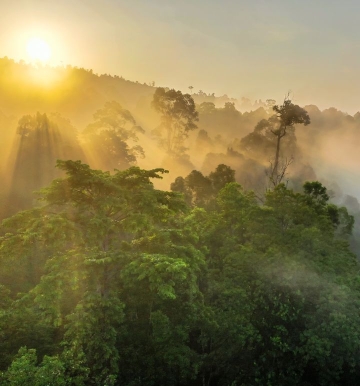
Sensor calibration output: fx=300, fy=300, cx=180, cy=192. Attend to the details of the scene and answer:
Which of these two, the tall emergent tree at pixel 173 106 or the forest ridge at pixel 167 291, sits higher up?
the tall emergent tree at pixel 173 106

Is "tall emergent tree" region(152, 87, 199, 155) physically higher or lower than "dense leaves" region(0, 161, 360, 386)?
higher

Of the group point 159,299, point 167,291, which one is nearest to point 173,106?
point 159,299

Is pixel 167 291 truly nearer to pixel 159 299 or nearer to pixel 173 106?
pixel 159 299

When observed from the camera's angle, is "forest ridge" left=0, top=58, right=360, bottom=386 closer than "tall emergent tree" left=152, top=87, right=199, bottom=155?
Yes

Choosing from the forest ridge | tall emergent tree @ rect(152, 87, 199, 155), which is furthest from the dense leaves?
tall emergent tree @ rect(152, 87, 199, 155)

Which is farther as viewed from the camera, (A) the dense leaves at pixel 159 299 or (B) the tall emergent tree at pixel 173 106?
(B) the tall emergent tree at pixel 173 106

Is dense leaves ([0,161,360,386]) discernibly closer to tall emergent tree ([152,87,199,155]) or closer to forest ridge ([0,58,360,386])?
forest ridge ([0,58,360,386])

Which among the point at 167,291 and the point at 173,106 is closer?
the point at 167,291

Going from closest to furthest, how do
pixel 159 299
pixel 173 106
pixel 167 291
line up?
pixel 167 291 < pixel 159 299 < pixel 173 106

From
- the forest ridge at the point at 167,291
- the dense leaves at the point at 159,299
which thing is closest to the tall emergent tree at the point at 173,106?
the forest ridge at the point at 167,291

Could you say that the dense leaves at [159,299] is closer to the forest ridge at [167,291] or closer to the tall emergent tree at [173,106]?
the forest ridge at [167,291]

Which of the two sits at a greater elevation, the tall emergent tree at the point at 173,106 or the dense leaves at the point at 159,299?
the tall emergent tree at the point at 173,106
